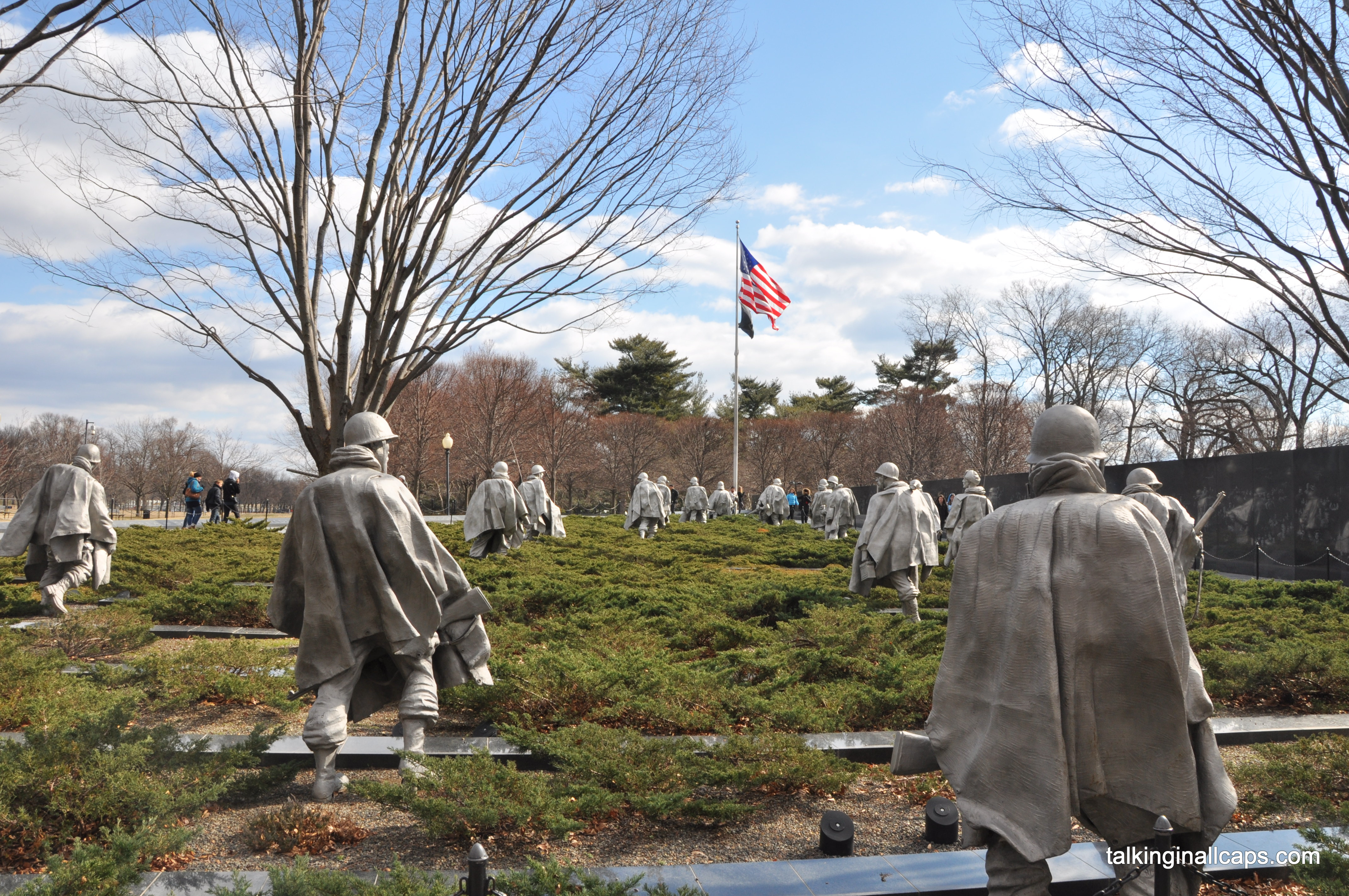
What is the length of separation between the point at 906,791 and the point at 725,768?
1147 millimetres

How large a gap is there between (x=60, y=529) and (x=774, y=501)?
2841 cm

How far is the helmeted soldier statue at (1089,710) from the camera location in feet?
8.69

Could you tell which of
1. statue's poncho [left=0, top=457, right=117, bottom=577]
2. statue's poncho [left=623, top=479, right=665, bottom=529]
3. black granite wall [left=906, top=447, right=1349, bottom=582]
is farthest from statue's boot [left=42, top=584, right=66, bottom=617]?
statue's poncho [left=623, top=479, right=665, bottom=529]

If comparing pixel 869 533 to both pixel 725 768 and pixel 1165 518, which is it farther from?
pixel 725 768

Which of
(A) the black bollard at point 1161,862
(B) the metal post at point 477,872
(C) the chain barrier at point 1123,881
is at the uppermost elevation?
(A) the black bollard at point 1161,862

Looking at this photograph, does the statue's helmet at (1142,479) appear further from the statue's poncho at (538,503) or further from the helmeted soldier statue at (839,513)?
the helmeted soldier statue at (839,513)

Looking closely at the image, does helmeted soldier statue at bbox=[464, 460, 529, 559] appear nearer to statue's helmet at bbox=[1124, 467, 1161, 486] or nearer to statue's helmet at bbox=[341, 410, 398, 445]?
statue's helmet at bbox=[1124, 467, 1161, 486]

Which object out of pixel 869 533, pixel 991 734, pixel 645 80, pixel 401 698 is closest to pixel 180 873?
pixel 401 698

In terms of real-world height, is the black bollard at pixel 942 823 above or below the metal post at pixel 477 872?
below

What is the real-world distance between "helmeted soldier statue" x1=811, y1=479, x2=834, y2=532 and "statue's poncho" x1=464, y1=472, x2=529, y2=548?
1501cm

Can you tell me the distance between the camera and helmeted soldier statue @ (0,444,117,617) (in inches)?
396

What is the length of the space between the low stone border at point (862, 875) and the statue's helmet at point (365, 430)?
225 centimetres

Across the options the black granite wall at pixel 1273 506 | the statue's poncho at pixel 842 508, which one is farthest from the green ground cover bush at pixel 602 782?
the statue's poncho at pixel 842 508

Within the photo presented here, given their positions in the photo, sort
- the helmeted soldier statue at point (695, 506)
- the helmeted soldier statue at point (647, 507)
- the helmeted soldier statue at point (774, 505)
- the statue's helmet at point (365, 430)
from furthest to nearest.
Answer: the helmeted soldier statue at point (774, 505) → the helmeted soldier statue at point (695, 506) → the helmeted soldier statue at point (647, 507) → the statue's helmet at point (365, 430)
